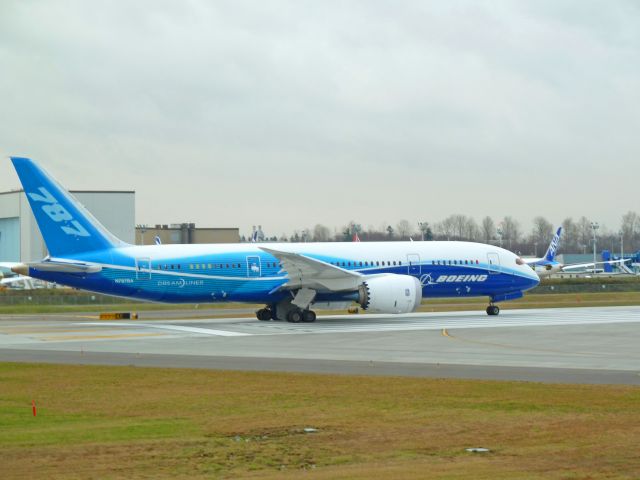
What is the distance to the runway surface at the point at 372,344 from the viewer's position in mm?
24188

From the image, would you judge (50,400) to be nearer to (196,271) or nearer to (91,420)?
(91,420)

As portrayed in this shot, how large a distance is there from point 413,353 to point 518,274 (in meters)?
21.7

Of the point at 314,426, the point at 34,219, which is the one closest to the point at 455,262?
the point at 314,426

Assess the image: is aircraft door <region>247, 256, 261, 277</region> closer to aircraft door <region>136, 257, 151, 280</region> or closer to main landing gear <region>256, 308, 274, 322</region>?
main landing gear <region>256, 308, 274, 322</region>

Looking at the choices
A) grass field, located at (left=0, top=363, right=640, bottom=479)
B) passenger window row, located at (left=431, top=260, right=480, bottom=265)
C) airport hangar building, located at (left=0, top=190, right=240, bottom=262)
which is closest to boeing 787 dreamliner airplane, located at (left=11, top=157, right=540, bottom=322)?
passenger window row, located at (left=431, top=260, right=480, bottom=265)

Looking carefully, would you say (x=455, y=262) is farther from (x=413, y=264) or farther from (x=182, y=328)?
(x=182, y=328)

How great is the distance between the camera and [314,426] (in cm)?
1512

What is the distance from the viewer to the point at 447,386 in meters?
20.0

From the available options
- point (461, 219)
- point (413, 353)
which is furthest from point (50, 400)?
→ point (461, 219)

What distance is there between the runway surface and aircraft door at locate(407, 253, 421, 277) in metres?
2.29

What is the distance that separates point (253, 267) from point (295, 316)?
2962mm

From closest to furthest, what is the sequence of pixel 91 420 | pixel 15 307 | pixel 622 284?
pixel 91 420 < pixel 15 307 < pixel 622 284

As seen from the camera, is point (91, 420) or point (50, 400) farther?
point (50, 400)

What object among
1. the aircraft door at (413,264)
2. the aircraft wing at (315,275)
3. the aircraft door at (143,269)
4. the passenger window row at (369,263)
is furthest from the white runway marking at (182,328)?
the aircraft door at (413,264)
